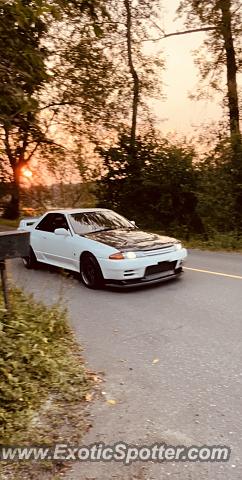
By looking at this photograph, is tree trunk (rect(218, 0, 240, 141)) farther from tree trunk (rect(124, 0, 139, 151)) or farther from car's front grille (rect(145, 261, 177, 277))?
car's front grille (rect(145, 261, 177, 277))

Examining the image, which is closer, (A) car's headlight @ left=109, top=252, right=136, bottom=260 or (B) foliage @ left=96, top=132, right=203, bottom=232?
(A) car's headlight @ left=109, top=252, right=136, bottom=260

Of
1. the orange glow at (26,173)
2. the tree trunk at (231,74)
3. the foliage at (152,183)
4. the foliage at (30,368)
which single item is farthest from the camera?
the orange glow at (26,173)

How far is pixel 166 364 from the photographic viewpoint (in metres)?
4.68

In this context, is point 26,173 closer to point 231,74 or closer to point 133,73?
point 133,73

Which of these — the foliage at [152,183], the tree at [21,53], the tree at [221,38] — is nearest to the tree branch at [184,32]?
the tree at [221,38]

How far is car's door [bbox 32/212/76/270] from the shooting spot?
868 cm

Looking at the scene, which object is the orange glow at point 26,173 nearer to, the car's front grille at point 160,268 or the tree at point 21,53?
the tree at point 21,53

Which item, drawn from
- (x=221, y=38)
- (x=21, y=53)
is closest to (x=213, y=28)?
(x=221, y=38)

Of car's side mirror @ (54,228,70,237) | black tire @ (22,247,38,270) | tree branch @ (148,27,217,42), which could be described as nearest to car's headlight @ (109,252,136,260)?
car's side mirror @ (54,228,70,237)

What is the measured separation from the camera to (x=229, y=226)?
1356 cm

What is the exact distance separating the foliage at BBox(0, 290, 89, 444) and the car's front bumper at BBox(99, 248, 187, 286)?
8.37 ft

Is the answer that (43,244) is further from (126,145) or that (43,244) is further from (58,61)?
(58,61)

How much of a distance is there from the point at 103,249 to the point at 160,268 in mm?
1045

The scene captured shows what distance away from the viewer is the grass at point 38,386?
323cm
